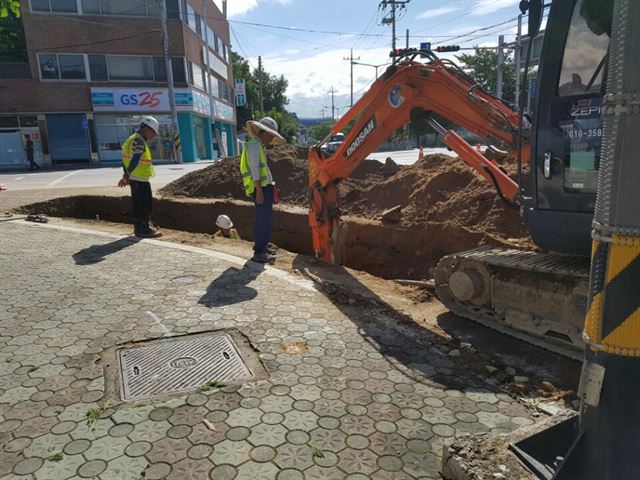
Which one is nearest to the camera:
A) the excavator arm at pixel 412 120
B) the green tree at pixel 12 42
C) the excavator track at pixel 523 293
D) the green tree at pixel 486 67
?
the excavator track at pixel 523 293

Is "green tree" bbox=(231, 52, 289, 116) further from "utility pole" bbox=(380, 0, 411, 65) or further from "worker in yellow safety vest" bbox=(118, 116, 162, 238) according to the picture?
"worker in yellow safety vest" bbox=(118, 116, 162, 238)

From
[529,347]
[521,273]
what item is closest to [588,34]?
[521,273]

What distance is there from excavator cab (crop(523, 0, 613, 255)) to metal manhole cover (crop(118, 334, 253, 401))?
9.25 ft

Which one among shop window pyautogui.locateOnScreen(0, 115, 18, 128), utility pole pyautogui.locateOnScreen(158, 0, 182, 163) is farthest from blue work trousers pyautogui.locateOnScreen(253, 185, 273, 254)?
shop window pyautogui.locateOnScreen(0, 115, 18, 128)

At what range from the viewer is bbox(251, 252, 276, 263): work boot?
645 centimetres

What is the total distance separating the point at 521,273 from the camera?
430 cm

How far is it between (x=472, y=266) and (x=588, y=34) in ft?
7.47

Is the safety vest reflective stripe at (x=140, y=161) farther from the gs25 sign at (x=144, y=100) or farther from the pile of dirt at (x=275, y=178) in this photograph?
the gs25 sign at (x=144, y=100)

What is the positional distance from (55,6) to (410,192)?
27.0 meters

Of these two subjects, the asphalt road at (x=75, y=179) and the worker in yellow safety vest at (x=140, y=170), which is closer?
the worker in yellow safety vest at (x=140, y=170)

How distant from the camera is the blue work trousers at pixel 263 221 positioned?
6.39 m

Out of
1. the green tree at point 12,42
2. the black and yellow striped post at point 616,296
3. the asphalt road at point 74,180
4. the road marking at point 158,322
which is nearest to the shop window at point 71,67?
the green tree at point 12,42

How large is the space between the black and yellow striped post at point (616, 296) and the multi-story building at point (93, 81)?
29616 millimetres

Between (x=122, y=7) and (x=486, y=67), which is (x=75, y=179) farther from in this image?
(x=486, y=67)
